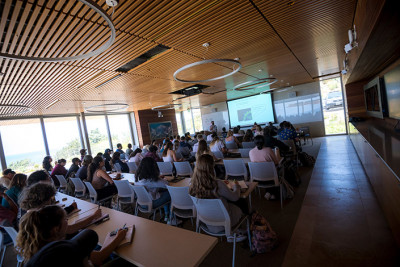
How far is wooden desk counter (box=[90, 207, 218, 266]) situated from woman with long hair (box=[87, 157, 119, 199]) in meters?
2.36

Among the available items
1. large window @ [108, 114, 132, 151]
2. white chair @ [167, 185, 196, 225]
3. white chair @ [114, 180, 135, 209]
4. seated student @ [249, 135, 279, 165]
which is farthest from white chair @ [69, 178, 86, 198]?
large window @ [108, 114, 132, 151]

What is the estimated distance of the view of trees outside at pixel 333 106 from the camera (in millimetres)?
11070

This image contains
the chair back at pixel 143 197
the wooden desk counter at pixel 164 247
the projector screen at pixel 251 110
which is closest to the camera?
the wooden desk counter at pixel 164 247

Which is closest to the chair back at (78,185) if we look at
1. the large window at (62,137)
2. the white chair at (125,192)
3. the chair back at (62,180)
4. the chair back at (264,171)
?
the chair back at (62,180)

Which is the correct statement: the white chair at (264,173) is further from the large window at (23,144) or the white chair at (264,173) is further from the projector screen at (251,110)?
the large window at (23,144)

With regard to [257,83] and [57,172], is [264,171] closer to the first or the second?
[57,172]

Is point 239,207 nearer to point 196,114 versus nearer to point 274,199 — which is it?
point 274,199

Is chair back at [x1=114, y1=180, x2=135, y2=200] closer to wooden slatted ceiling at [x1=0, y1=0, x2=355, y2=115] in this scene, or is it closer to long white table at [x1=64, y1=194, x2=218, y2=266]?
long white table at [x1=64, y1=194, x2=218, y2=266]

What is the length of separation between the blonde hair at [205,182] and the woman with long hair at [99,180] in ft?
8.57

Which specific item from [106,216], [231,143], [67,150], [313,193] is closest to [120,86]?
[231,143]

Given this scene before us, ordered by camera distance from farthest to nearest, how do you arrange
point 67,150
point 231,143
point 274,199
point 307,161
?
point 67,150, point 231,143, point 307,161, point 274,199

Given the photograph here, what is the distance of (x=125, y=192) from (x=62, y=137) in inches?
359

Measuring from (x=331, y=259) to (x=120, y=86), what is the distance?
21.1 ft

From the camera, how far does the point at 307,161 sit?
596 centimetres
